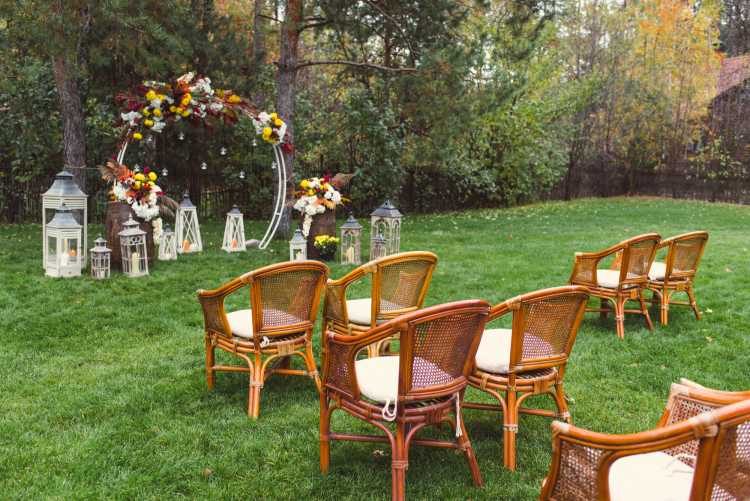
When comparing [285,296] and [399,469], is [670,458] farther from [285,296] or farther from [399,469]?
[285,296]

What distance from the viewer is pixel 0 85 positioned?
35.8ft

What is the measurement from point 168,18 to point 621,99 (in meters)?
16.0

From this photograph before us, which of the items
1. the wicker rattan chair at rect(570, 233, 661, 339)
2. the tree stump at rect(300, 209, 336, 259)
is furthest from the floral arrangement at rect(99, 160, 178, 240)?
the wicker rattan chair at rect(570, 233, 661, 339)

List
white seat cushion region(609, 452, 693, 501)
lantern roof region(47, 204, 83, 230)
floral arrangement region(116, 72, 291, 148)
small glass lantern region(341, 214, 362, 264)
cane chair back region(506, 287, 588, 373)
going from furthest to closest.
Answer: floral arrangement region(116, 72, 291, 148)
small glass lantern region(341, 214, 362, 264)
lantern roof region(47, 204, 83, 230)
cane chair back region(506, 287, 588, 373)
white seat cushion region(609, 452, 693, 501)

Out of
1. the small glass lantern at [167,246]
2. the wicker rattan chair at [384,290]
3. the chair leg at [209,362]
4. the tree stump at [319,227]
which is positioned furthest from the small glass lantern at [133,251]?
the wicker rattan chair at [384,290]

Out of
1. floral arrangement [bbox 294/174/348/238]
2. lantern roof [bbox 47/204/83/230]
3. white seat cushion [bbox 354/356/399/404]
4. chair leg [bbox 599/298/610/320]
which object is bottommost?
chair leg [bbox 599/298/610/320]

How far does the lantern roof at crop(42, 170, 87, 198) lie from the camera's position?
7634 millimetres

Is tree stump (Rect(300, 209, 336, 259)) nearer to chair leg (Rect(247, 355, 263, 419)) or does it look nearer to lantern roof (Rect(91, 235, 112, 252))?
lantern roof (Rect(91, 235, 112, 252))

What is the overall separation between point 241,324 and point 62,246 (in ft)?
13.4

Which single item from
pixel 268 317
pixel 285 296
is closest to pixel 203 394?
pixel 268 317

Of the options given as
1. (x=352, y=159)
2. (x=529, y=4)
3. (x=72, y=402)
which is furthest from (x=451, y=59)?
(x=72, y=402)

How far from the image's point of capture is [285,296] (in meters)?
3.92

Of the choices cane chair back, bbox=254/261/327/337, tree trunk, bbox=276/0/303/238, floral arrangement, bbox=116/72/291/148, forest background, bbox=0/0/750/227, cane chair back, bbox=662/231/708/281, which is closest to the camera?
cane chair back, bbox=254/261/327/337

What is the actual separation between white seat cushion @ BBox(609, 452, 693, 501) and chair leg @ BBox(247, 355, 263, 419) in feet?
7.11
